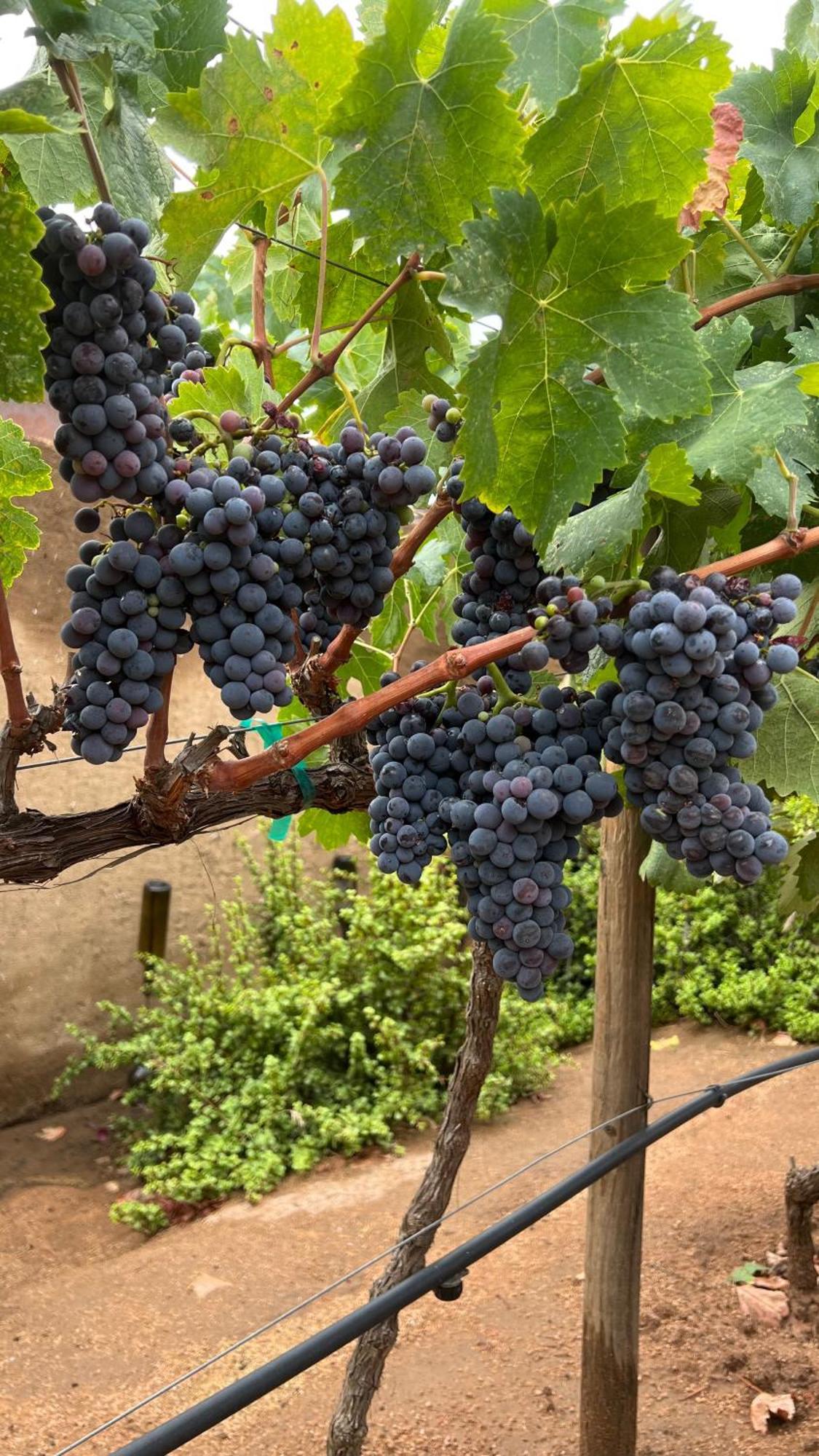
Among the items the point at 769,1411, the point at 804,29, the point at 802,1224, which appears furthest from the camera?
the point at 802,1224

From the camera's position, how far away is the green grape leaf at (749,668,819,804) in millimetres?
954

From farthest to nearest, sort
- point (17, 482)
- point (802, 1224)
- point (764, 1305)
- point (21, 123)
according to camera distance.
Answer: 1. point (764, 1305)
2. point (802, 1224)
3. point (17, 482)
4. point (21, 123)

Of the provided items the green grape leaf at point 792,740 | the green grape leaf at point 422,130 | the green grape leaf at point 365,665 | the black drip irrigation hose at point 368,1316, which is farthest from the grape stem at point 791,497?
the black drip irrigation hose at point 368,1316

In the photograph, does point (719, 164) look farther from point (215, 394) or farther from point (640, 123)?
point (215, 394)

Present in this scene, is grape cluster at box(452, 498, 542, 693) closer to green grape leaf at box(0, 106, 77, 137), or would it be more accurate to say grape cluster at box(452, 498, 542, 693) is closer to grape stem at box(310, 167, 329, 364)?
grape stem at box(310, 167, 329, 364)

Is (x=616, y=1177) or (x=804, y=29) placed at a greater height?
(x=804, y=29)

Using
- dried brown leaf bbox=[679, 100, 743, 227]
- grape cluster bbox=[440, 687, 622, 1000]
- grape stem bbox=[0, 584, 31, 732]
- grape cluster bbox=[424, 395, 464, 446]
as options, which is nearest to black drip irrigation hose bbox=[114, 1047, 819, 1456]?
grape cluster bbox=[440, 687, 622, 1000]

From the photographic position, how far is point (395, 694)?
84 centimetres

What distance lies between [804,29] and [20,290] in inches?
39.2

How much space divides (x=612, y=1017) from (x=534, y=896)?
0.90 m

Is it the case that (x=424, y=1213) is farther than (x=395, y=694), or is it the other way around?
(x=424, y=1213)

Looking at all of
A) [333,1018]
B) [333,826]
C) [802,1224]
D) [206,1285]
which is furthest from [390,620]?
[333,1018]

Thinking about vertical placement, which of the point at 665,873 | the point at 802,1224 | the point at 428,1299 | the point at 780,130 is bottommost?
the point at 428,1299

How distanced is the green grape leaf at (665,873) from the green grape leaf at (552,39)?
2.97 ft
